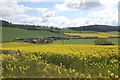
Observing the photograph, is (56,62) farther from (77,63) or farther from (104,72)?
(104,72)

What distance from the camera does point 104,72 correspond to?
1322cm

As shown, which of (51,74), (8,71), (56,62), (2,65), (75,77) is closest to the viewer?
(75,77)

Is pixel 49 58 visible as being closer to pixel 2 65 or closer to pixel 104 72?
pixel 2 65

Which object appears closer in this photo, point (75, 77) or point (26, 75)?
point (75, 77)

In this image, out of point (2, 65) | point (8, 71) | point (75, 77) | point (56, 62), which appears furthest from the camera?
point (56, 62)

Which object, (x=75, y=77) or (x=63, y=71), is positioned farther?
(x=63, y=71)

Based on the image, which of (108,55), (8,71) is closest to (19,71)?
(8,71)

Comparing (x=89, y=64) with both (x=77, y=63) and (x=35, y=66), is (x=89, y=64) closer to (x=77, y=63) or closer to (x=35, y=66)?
(x=77, y=63)

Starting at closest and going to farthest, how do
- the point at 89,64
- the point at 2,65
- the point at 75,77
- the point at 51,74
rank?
1. the point at 75,77
2. the point at 51,74
3. the point at 2,65
4. the point at 89,64

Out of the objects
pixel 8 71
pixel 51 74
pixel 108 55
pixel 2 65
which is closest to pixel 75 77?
pixel 51 74

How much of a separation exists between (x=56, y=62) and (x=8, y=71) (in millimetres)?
4871

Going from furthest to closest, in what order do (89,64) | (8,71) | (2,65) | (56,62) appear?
1. (56,62)
2. (89,64)
3. (2,65)
4. (8,71)

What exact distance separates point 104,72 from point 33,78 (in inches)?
190

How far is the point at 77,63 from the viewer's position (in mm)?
15859
